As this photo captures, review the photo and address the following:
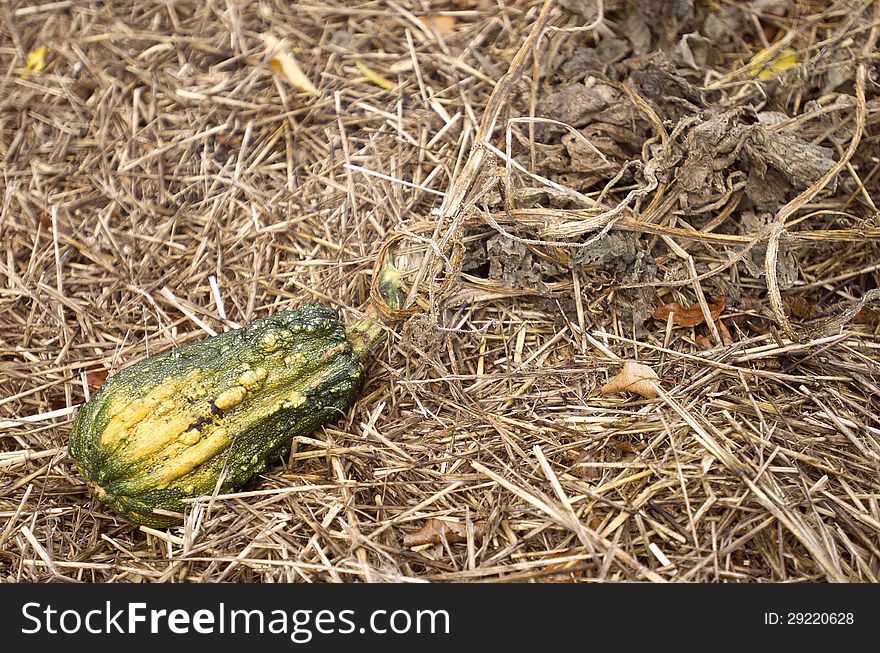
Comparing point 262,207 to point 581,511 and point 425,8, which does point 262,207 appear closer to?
point 425,8

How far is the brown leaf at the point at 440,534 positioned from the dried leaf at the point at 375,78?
2235mm

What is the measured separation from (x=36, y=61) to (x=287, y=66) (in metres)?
1.42

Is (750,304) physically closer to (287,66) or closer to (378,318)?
(378,318)

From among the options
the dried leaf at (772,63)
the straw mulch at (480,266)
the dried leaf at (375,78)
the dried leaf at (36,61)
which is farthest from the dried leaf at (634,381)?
the dried leaf at (36,61)

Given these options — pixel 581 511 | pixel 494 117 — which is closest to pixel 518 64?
pixel 494 117

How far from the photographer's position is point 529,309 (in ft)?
10.0

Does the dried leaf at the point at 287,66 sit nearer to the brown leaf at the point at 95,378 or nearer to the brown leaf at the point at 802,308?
the brown leaf at the point at 95,378

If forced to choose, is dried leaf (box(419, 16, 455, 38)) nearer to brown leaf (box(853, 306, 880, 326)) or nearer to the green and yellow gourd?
the green and yellow gourd

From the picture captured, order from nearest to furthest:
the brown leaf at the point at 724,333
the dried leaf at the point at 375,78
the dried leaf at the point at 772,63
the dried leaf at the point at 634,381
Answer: the dried leaf at the point at 634,381 < the brown leaf at the point at 724,333 < the dried leaf at the point at 772,63 < the dried leaf at the point at 375,78

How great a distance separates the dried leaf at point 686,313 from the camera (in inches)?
115

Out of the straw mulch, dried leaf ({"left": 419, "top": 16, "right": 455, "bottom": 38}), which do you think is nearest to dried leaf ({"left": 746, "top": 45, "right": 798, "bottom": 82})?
the straw mulch

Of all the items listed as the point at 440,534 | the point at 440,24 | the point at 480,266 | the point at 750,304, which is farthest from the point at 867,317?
the point at 440,24

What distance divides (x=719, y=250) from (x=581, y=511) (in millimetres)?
1282

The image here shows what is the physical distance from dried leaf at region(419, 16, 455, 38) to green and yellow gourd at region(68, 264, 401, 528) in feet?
6.03
